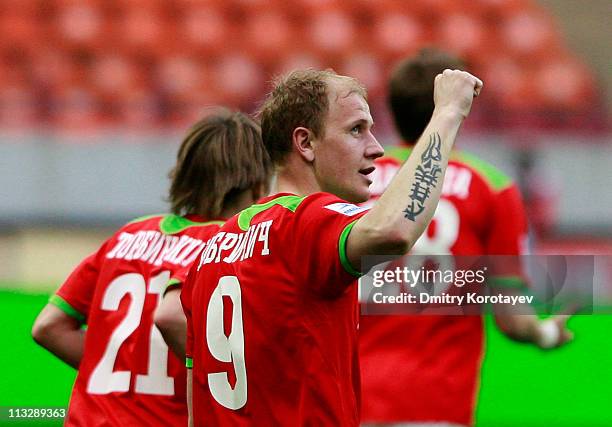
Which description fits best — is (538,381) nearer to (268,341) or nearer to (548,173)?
(268,341)

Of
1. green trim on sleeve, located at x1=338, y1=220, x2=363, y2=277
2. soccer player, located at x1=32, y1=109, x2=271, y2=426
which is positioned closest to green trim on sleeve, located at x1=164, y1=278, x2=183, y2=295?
soccer player, located at x1=32, y1=109, x2=271, y2=426

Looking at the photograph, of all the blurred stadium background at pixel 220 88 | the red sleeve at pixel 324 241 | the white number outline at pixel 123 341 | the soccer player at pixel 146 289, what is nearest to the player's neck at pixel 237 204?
the soccer player at pixel 146 289

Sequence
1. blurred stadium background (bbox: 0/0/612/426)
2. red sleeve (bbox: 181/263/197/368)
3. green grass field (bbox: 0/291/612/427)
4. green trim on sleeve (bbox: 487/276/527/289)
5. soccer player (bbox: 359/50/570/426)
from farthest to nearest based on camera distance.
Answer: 1. blurred stadium background (bbox: 0/0/612/426)
2. green grass field (bbox: 0/291/612/427)
3. soccer player (bbox: 359/50/570/426)
4. green trim on sleeve (bbox: 487/276/527/289)
5. red sleeve (bbox: 181/263/197/368)

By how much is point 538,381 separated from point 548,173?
4.95 m

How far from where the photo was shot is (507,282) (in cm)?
365

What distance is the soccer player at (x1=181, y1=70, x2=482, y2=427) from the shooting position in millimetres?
2268

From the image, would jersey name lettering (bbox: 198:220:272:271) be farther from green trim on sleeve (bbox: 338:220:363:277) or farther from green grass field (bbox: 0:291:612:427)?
green grass field (bbox: 0:291:612:427)

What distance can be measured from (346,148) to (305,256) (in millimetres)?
319

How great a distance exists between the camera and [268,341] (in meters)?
2.47

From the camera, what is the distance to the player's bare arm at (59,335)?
3492mm

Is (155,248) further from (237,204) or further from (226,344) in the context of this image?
(226,344)

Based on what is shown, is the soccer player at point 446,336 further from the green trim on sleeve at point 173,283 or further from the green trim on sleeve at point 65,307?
the green trim on sleeve at point 65,307

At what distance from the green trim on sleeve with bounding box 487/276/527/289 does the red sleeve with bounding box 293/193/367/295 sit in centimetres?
134

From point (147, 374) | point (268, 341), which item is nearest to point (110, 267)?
point (147, 374)
